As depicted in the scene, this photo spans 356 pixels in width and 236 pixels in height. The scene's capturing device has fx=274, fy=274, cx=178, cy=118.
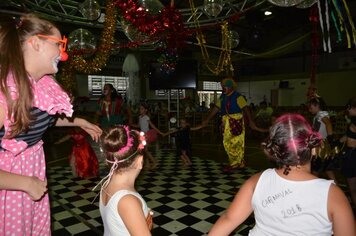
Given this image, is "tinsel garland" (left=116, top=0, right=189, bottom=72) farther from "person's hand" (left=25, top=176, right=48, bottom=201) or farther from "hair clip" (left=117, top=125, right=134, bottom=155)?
"person's hand" (left=25, top=176, right=48, bottom=201)

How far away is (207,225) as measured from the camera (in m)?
2.90

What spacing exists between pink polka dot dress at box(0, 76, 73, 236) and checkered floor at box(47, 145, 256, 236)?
1230 millimetres

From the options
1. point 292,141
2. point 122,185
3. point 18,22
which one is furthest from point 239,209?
point 18,22

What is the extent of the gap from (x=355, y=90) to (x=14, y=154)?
15497 mm

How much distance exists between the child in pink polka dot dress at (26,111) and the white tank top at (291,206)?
964 millimetres

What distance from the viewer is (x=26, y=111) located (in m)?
1.09

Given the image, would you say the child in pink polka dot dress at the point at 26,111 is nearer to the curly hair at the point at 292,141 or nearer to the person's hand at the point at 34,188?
the person's hand at the point at 34,188

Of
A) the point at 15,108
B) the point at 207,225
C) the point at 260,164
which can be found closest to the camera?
the point at 15,108

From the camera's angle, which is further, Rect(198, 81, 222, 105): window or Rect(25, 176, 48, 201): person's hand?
Rect(198, 81, 222, 105): window

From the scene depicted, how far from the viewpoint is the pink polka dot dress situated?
3.86 ft

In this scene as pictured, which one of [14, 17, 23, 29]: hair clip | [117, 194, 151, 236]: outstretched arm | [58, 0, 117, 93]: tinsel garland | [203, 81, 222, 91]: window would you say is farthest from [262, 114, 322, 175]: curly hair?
[203, 81, 222, 91]: window

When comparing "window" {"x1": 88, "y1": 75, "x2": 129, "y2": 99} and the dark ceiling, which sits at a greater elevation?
the dark ceiling

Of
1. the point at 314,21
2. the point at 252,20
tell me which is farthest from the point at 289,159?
the point at 252,20

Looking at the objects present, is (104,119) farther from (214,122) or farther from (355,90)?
(355,90)
